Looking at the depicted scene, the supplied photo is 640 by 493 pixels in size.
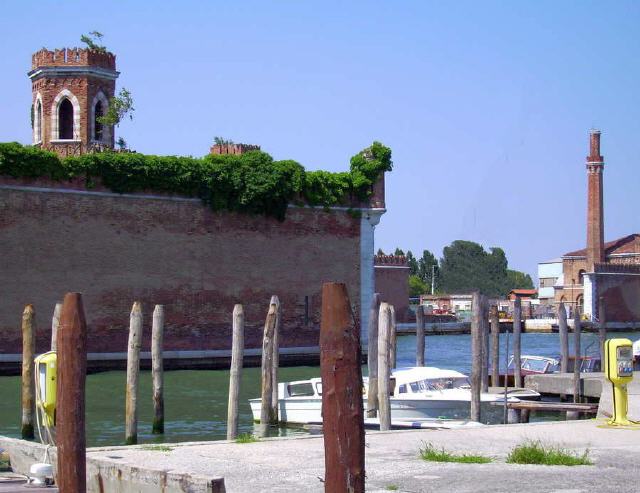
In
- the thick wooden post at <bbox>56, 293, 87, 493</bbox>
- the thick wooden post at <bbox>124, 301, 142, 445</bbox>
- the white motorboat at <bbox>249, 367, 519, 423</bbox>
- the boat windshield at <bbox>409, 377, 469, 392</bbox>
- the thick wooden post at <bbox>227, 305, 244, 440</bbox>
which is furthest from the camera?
the boat windshield at <bbox>409, 377, 469, 392</bbox>

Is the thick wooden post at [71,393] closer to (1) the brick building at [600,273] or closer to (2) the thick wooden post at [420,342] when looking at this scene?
(2) the thick wooden post at [420,342]

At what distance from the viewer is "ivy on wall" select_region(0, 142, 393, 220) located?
96.8 ft

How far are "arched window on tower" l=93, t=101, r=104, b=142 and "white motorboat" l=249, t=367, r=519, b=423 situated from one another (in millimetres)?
17547

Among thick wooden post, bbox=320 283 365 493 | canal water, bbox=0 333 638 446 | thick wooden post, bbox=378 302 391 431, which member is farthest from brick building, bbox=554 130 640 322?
thick wooden post, bbox=320 283 365 493

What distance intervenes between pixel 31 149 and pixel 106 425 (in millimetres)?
11742

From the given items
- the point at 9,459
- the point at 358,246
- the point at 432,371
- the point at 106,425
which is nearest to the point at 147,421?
the point at 106,425

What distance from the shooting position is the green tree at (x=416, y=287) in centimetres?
10406

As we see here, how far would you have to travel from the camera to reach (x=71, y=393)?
27.6ft

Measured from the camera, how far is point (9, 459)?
12.1 meters

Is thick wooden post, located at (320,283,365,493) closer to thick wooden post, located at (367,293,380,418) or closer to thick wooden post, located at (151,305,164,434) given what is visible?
thick wooden post, located at (367,293,380,418)

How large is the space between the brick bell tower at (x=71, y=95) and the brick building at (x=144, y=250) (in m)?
0.03

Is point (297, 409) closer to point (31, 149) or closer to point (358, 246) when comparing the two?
point (31, 149)

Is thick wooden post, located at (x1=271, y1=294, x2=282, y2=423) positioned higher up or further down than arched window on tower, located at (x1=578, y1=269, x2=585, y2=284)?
further down

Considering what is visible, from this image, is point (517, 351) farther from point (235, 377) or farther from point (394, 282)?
point (394, 282)
